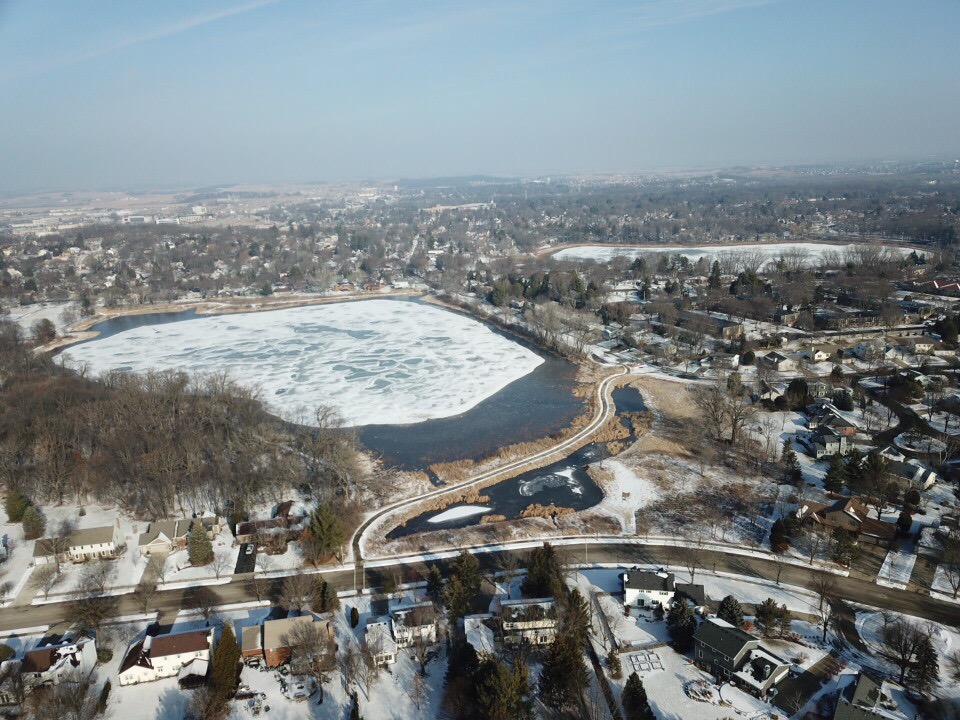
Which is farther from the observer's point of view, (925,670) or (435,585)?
(435,585)

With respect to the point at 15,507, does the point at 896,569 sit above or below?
below

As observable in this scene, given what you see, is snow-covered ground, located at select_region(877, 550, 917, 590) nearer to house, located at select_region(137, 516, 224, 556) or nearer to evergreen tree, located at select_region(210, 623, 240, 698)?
evergreen tree, located at select_region(210, 623, 240, 698)

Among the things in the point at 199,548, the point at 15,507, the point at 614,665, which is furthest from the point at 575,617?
the point at 15,507

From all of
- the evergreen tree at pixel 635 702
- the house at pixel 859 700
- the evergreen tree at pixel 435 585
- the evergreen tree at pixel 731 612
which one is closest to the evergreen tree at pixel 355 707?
the evergreen tree at pixel 435 585

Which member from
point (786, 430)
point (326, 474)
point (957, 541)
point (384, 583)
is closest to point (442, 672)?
point (384, 583)

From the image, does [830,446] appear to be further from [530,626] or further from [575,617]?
[530,626]

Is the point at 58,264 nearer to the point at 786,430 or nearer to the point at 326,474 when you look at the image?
the point at 326,474
